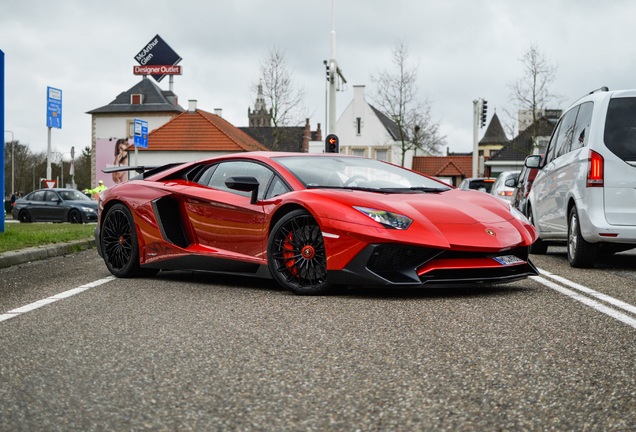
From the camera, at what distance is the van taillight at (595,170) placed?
8859 millimetres

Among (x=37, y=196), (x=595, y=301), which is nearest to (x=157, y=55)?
(x=37, y=196)

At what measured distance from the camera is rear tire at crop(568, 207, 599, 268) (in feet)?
30.2

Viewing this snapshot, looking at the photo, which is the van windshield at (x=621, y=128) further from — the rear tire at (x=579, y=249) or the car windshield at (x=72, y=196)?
the car windshield at (x=72, y=196)

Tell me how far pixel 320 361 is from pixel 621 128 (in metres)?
5.89

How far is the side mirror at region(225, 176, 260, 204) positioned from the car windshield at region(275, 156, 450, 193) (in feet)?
1.08

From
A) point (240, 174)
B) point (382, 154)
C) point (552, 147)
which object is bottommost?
point (240, 174)

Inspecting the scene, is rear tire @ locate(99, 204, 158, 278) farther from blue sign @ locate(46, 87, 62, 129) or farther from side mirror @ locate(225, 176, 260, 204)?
blue sign @ locate(46, 87, 62, 129)

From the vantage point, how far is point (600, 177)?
29.0ft

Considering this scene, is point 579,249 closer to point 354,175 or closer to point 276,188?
point 354,175

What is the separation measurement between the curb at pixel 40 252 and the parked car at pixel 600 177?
6.37 metres

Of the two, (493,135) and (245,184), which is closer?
(245,184)

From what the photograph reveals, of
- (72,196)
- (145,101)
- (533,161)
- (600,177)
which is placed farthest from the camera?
(145,101)

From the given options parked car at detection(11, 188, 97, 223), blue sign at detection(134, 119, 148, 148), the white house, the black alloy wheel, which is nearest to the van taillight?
blue sign at detection(134, 119, 148, 148)

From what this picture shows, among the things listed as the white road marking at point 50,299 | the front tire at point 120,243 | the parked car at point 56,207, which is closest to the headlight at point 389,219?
the white road marking at point 50,299
